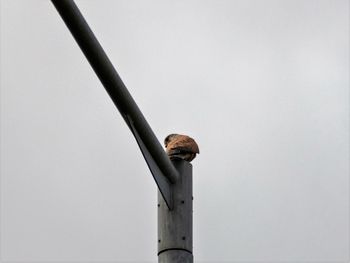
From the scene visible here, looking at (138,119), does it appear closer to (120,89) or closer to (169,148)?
(120,89)

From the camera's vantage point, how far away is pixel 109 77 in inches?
271

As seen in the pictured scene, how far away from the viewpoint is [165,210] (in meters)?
7.70

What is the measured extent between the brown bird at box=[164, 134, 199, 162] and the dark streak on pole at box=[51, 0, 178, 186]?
336 millimetres

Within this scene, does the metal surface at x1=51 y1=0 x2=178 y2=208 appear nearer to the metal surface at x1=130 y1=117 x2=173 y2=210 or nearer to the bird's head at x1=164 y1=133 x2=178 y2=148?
the metal surface at x1=130 y1=117 x2=173 y2=210

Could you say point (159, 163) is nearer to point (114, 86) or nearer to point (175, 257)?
point (175, 257)

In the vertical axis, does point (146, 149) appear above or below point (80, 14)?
below

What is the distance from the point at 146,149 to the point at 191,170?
2.32 feet

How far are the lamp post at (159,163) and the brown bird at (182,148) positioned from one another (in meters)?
0.07

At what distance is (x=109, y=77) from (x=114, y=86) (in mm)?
91

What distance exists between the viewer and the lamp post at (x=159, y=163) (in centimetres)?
664

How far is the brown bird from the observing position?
7.92 m

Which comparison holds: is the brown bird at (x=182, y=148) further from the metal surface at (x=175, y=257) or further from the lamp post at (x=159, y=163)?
the metal surface at (x=175, y=257)

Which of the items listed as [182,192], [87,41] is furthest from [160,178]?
[87,41]

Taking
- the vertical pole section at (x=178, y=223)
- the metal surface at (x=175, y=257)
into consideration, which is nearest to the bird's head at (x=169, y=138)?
the vertical pole section at (x=178, y=223)
